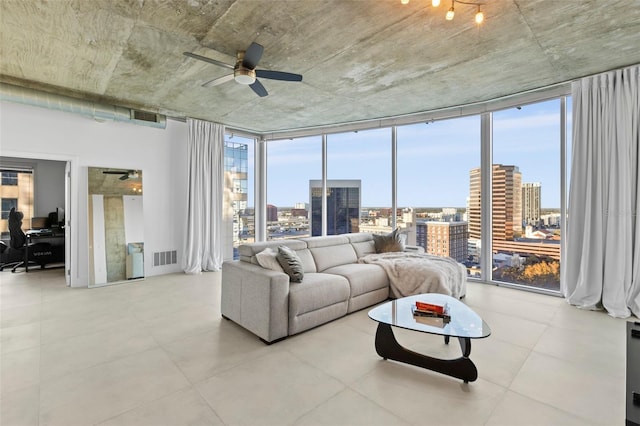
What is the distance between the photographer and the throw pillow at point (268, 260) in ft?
10.5

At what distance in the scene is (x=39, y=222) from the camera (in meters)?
6.68

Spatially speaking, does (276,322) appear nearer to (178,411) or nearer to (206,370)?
(206,370)

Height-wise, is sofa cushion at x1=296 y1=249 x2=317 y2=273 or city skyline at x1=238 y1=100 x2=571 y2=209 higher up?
city skyline at x1=238 y1=100 x2=571 y2=209

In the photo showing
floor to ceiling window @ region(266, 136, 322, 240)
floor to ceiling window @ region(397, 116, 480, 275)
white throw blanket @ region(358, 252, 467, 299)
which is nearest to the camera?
white throw blanket @ region(358, 252, 467, 299)

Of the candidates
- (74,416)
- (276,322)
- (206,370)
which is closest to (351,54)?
(276,322)

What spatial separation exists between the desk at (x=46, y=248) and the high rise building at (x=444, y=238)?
7384mm

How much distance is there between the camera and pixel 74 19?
2689mm

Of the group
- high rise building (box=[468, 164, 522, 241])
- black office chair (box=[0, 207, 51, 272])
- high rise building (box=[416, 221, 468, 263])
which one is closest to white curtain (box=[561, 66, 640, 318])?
high rise building (box=[468, 164, 522, 241])

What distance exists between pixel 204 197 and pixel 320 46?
3.97 m

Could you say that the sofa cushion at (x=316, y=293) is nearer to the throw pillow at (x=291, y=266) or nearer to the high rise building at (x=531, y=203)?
the throw pillow at (x=291, y=266)

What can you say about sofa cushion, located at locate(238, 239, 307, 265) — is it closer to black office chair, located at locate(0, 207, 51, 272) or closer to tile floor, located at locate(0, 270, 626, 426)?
tile floor, located at locate(0, 270, 626, 426)

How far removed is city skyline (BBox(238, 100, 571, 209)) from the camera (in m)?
4.60

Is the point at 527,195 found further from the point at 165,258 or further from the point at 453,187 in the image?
the point at 165,258

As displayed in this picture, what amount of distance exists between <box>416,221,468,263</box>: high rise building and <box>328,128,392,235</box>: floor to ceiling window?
673mm
